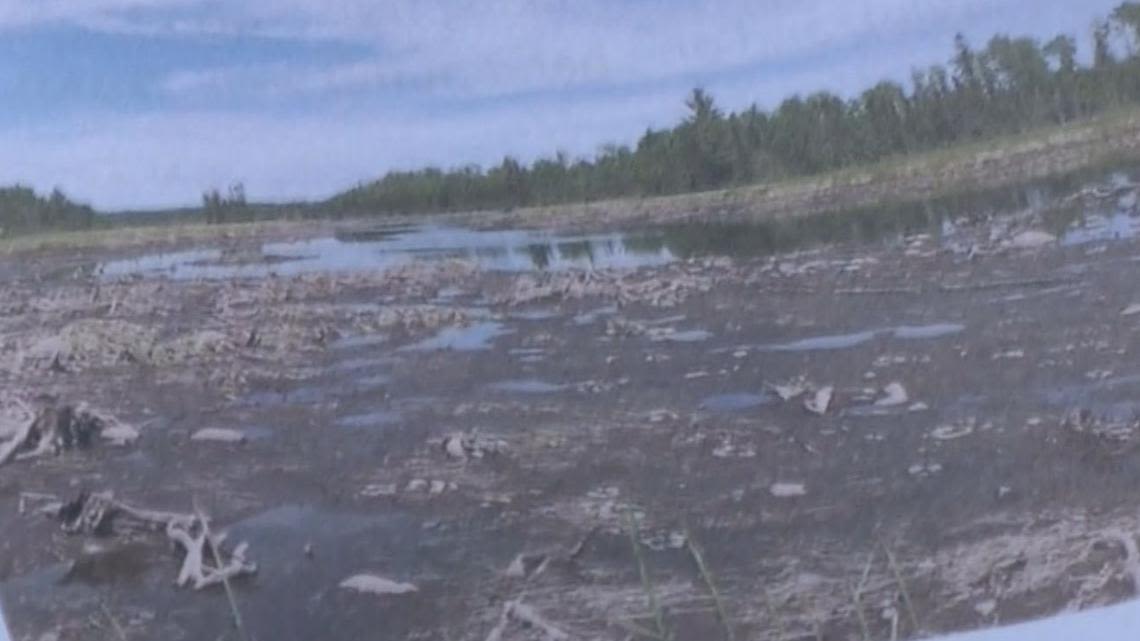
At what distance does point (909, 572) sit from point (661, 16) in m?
0.75

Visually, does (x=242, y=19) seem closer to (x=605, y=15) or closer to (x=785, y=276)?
(x=605, y=15)

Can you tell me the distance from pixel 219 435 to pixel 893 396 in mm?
815

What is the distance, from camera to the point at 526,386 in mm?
1871

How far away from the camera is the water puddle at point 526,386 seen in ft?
6.10

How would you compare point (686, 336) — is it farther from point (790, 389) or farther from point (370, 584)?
point (370, 584)

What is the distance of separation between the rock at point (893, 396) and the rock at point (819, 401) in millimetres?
67

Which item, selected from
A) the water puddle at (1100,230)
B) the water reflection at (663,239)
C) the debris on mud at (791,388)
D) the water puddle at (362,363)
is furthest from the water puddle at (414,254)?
the water puddle at (1100,230)

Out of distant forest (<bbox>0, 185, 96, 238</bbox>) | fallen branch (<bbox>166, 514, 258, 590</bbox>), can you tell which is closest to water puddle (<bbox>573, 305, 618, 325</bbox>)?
fallen branch (<bbox>166, 514, 258, 590</bbox>)

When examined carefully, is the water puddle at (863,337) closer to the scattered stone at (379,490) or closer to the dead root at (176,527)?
the scattered stone at (379,490)

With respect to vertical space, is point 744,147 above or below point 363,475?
above

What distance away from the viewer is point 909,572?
6.48 ft

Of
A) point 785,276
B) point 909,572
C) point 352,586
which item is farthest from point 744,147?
point 352,586

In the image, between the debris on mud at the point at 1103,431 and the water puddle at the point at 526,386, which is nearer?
the water puddle at the point at 526,386

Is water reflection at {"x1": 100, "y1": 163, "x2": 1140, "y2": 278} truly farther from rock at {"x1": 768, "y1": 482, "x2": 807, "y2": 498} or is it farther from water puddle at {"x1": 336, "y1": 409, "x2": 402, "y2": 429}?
rock at {"x1": 768, "y1": 482, "x2": 807, "y2": 498}
